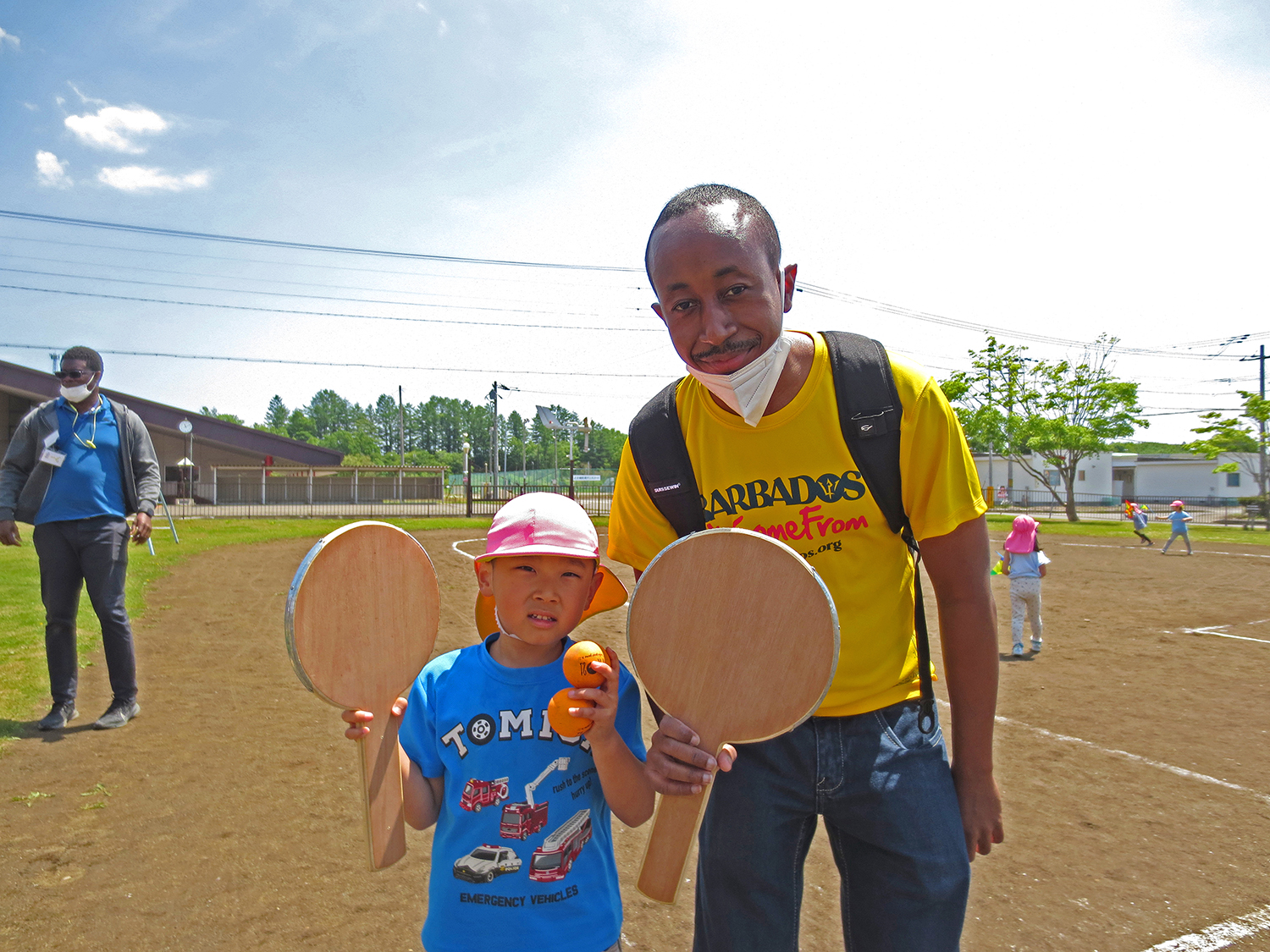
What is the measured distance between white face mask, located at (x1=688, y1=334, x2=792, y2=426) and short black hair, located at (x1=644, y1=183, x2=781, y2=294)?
19 cm

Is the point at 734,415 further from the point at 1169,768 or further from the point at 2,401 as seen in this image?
the point at 2,401

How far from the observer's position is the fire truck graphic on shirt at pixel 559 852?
1.77m

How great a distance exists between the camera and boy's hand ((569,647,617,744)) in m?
1.47

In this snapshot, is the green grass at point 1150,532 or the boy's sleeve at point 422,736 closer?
the boy's sleeve at point 422,736

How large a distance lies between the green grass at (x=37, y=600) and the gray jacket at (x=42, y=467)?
1.46m

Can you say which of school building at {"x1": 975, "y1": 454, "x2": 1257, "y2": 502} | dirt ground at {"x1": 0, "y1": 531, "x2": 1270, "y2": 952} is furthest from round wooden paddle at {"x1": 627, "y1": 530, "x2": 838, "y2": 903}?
school building at {"x1": 975, "y1": 454, "x2": 1257, "y2": 502}

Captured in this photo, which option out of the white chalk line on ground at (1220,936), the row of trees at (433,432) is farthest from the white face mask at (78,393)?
the row of trees at (433,432)

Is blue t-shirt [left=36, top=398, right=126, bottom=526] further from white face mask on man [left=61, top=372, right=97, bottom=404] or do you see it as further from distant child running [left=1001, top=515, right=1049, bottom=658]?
distant child running [left=1001, top=515, right=1049, bottom=658]

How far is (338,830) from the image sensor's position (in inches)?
153

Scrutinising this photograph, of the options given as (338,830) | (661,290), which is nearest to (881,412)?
(661,290)

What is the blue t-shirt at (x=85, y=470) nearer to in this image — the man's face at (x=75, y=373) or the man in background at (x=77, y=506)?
the man in background at (x=77, y=506)

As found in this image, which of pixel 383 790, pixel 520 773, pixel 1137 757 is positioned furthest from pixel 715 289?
pixel 1137 757

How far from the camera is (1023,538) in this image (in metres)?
8.83

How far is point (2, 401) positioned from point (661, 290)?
47.8m
